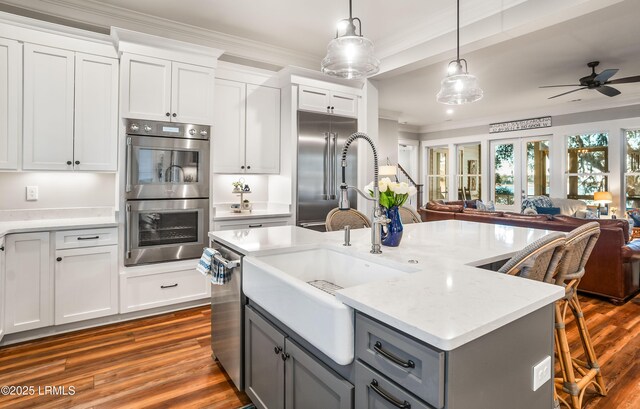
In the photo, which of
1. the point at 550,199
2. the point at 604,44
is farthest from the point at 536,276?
the point at 550,199

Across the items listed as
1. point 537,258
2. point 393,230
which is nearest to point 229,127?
point 393,230

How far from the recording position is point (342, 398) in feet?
3.69

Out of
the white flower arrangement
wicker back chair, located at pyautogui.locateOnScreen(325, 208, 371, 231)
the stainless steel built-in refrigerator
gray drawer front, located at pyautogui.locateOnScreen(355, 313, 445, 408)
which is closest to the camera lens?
gray drawer front, located at pyautogui.locateOnScreen(355, 313, 445, 408)

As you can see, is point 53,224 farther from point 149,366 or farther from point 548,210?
point 548,210

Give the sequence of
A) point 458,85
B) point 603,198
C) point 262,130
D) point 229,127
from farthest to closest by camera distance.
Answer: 1. point 603,198
2. point 262,130
3. point 229,127
4. point 458,85

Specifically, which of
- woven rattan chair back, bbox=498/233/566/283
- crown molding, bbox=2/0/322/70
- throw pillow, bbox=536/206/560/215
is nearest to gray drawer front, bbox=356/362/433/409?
woven rattan chair back, bbox=498/233/566/283

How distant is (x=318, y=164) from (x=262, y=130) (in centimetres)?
75

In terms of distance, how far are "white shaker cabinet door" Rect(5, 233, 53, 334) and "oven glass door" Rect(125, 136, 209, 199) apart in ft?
2.53

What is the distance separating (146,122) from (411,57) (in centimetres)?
276

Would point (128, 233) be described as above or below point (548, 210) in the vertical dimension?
below

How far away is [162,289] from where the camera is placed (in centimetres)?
328

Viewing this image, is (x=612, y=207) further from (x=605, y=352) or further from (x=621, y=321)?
(x=605, y=352)

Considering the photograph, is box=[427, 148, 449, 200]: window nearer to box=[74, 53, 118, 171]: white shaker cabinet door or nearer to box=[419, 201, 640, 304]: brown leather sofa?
box=[419, 201, 640, 304]: brown leather sofa

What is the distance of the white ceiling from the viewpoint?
9.81 ft
